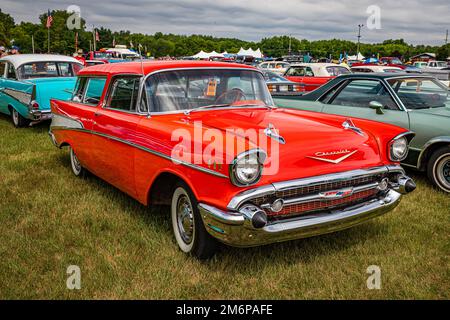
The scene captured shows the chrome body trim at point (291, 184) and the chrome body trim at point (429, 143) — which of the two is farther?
the chrome body trim at point (429, 143)

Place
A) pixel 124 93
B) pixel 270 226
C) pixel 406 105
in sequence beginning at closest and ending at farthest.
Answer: pixel 270 226 < pixel 124 93 < pixel 406 105

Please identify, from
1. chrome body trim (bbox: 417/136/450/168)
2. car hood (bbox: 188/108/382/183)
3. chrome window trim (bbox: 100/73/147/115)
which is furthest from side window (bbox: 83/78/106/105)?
chrome body trim (bbox: 417/136/450/168)

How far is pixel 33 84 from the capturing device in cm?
838

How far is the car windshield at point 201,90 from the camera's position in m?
3.97

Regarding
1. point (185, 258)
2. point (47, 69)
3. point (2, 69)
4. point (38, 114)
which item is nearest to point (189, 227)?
point (185, 258)

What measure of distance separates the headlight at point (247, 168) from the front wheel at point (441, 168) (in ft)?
10.1

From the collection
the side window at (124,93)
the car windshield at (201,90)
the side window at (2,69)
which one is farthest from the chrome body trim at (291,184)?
the side window at (2,69)

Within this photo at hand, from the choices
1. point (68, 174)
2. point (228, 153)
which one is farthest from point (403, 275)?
point (68, 174)

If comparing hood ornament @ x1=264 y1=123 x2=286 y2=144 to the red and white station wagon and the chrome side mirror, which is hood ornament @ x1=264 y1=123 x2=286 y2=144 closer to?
the red and white station wagon

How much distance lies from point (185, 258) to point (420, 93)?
4073mm

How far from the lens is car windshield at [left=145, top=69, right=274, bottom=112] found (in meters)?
3.97

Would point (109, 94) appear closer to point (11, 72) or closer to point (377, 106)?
point (377, 106)

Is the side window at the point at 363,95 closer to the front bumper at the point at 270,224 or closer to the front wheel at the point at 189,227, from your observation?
the front bumper at the point at 270,224

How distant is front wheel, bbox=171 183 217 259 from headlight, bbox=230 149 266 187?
19.0 inches
